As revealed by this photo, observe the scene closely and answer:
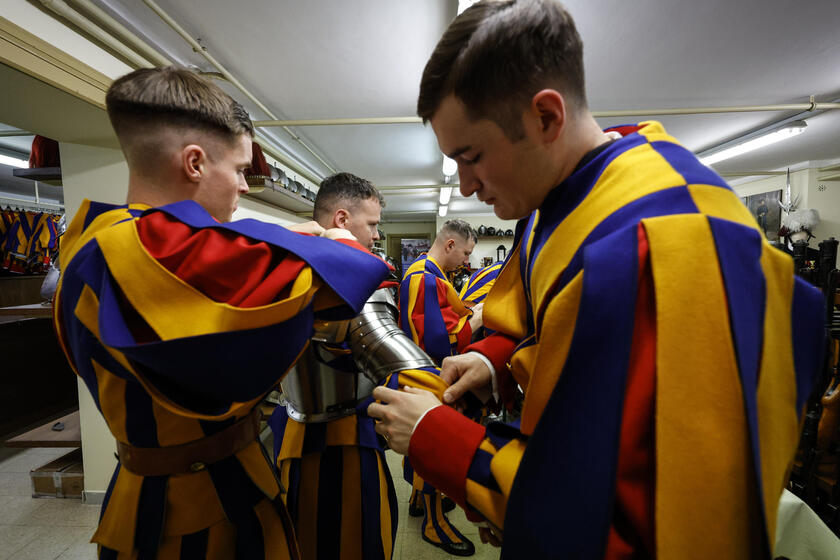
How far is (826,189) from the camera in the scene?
A: 6.63 m

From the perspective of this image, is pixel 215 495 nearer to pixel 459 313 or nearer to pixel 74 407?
pixel 459 313

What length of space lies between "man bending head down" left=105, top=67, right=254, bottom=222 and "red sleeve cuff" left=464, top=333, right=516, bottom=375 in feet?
2.59

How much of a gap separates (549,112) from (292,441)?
1312 millimetres

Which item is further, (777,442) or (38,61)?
(38,61)

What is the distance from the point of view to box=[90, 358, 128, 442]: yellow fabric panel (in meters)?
0.70

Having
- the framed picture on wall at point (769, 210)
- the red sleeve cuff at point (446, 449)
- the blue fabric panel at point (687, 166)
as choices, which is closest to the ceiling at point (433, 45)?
the blue fabric panel at point (687, 166)

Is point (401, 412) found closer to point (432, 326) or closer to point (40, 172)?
point (432, 326)

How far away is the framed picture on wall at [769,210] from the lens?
7.27 meters

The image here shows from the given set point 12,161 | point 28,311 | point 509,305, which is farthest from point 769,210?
point 12,161

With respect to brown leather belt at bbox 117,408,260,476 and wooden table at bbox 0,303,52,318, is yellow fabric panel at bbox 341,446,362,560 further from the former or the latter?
wooden table at bbox 0,303,52,318

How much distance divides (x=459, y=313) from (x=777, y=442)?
8.42 ft

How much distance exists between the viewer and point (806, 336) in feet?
1.66

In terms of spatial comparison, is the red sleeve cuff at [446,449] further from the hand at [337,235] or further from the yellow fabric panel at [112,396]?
the yellow fabric panel at [112,396]

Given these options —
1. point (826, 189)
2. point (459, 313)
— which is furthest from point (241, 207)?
point (826, 189)
